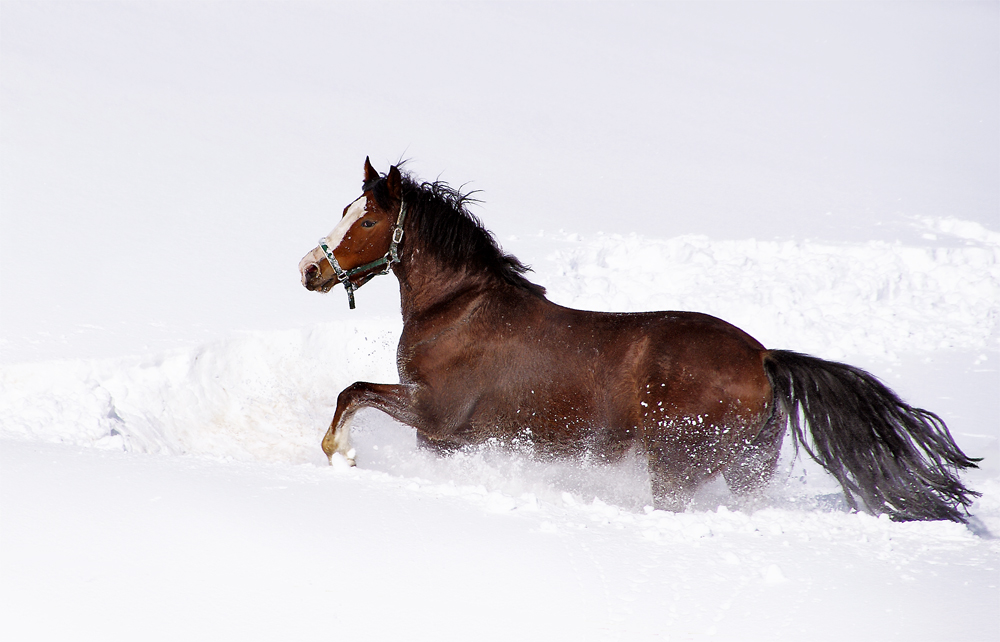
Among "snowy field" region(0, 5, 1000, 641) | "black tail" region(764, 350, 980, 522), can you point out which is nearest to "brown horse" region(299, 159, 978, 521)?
"black tail" region(764, 350, 980, 522)

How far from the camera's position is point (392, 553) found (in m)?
3.01

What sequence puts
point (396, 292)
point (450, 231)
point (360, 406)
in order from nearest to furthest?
point (360, 406), point (450, 231), point (396, 292)

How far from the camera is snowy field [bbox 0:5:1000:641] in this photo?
2.79 metres

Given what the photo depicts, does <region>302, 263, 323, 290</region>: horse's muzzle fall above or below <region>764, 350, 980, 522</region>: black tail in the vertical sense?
above

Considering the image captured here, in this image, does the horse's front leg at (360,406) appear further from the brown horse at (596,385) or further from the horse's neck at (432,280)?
the horse's neck at (432,280)

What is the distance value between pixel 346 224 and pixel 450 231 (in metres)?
0.62

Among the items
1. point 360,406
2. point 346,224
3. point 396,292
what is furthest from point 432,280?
point 396,292

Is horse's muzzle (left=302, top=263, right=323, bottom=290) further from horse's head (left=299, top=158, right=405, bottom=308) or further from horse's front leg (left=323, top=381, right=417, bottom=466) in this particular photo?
horse's front leg (left=323, top=381, right=417, bottom=466)

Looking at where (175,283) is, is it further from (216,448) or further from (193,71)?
(193,71)

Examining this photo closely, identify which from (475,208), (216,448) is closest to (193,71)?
(475,208)

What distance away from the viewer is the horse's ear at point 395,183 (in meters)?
4.74

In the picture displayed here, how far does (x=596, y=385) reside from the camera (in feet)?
14.7

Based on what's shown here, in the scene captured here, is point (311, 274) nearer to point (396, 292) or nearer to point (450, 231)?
point (450, 231)

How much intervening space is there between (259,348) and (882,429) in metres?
4.66
